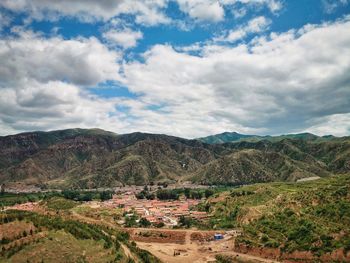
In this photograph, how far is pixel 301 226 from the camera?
75.1 m

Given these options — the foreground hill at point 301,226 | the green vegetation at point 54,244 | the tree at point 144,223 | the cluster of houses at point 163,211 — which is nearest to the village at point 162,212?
the cluster of houses at point 163,211

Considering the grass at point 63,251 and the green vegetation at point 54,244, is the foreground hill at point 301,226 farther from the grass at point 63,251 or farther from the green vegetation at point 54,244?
the grass at point 63,251

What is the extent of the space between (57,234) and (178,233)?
151ft

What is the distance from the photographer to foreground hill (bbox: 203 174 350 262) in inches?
2623

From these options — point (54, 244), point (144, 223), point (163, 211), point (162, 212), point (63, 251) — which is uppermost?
point (54, 244)

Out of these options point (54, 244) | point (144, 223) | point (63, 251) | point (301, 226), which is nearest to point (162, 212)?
point (144, 223)

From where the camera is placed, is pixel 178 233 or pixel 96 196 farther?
pixel 96 196

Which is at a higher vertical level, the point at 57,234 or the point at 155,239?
the point at 57,234

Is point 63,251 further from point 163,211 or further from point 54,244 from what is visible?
point 163,211

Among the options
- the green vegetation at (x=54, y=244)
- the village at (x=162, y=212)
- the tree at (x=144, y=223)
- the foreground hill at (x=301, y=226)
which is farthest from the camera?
the village at (x=162, y=212)

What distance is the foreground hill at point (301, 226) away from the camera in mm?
66613

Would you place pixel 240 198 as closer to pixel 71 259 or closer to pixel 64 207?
pixel 64 207

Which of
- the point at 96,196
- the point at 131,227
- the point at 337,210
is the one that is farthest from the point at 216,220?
the point at 96,196

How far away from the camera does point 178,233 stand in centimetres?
9956
